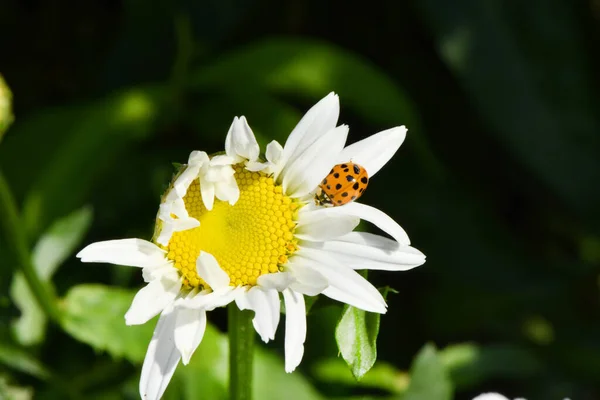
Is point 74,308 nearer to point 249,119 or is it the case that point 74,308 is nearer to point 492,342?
point 249,119

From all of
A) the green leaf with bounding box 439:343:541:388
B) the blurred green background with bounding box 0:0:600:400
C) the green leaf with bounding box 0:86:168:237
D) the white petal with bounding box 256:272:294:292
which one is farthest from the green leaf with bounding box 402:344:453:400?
the green leaf with bounding box 0:86:168:237

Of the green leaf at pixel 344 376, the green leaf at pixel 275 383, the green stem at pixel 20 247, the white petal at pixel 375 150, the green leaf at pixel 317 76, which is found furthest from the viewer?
the green leaf at pixel 317 76

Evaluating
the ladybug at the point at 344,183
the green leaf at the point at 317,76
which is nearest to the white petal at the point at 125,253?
the ladybug at the point at 344,183

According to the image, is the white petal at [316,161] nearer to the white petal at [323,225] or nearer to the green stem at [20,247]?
the white petal at [323,225]

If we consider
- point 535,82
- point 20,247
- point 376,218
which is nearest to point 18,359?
point 20,247

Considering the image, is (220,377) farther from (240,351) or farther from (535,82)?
(535,82)
